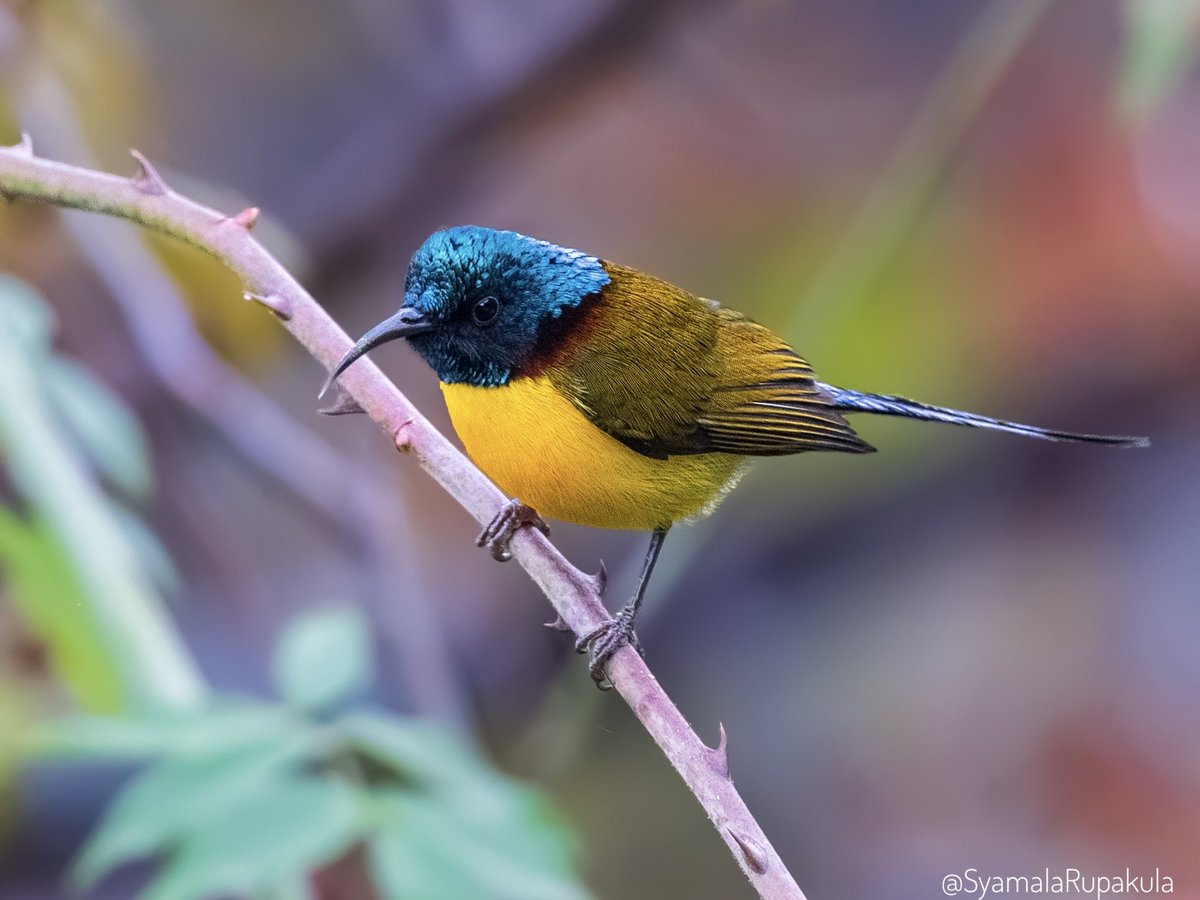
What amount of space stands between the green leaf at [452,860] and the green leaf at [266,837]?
0.04 metres

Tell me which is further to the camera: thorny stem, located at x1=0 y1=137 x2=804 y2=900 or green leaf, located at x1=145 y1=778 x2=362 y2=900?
green leaf, located at x1=145 y1=778 x2=362 y2=900

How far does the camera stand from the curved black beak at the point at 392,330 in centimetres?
87

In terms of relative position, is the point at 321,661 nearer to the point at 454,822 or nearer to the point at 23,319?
the point at 454,822

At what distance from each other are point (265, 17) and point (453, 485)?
1041mm

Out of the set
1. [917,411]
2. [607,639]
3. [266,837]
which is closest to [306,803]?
[266,837]

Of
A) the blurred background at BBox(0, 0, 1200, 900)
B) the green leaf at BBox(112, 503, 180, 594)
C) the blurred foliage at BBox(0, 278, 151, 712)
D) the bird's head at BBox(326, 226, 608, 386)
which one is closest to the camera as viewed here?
the bird's head at BBox(326, 226, 608, 386)

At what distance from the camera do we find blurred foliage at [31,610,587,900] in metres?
1.03

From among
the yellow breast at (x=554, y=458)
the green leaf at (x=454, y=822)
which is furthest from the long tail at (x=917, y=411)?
the green leaf at (x=454, y=822)

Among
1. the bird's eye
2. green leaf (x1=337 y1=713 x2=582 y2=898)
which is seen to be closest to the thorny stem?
the bird's eye

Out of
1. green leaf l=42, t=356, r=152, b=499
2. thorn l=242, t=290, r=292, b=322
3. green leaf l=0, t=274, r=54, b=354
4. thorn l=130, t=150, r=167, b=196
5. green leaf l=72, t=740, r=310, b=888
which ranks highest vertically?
green leaf l=0, t=274, r=54, b=354

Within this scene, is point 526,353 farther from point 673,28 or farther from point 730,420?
point 673,28

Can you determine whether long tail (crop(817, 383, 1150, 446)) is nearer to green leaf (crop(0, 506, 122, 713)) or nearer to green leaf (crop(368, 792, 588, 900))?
green leaf (crop(368, 792, 588, 900))

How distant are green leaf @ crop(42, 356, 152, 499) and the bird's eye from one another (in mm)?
495

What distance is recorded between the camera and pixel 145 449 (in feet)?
4.99
